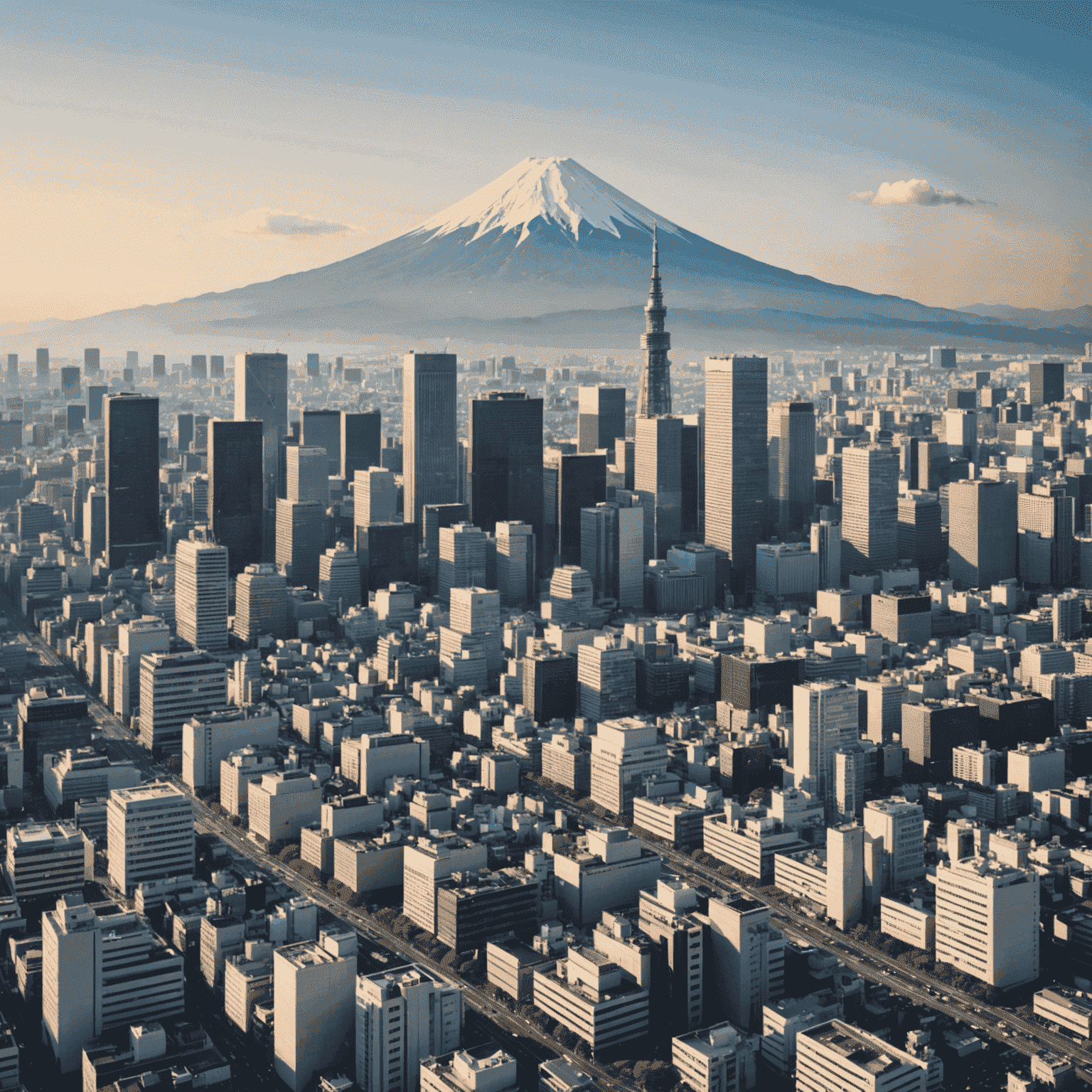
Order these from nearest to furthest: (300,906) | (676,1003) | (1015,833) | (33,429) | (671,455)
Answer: (676,1003) → (300,906) → (1015,833) → (671,455) → (33,429)

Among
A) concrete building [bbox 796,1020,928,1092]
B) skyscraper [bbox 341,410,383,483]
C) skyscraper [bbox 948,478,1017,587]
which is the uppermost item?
skyscraper [bbox 341,410,383,483]

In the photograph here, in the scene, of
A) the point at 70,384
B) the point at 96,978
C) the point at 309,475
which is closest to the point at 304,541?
the point at 309,475

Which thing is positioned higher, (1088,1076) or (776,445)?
(776,445)

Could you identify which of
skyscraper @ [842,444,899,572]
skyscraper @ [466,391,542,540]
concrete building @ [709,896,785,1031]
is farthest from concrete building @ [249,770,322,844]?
skyscraper @ [466,391,542,540]

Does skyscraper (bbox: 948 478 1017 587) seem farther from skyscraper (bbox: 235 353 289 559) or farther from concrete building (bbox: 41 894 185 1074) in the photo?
concrete building (bbox: 41 894 185 1074)

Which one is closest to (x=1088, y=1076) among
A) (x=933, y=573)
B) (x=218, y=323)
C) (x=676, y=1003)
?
(x=676, y=1003)

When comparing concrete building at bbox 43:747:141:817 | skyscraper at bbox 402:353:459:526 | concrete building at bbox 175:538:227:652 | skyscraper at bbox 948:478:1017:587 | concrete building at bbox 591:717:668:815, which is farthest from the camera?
skyscraper at bbox 402:353:459:526

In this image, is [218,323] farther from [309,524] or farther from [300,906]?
[300,906]

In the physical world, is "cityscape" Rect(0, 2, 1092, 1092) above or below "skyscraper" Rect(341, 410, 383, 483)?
below
